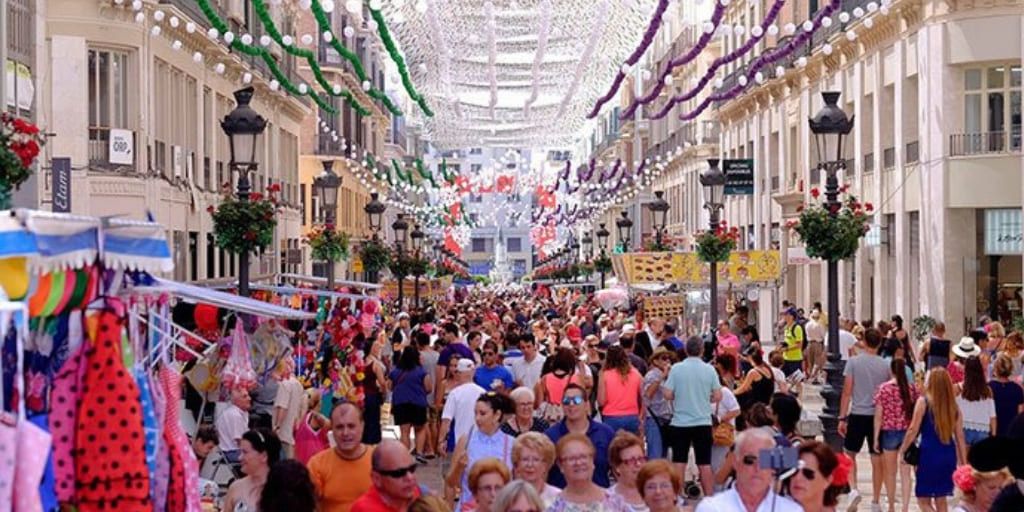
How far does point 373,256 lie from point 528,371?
2496cm

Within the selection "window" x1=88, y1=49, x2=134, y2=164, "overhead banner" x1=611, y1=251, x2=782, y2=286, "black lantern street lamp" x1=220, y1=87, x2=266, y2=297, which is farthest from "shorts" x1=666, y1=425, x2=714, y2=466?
"overhead banner" x1=611, y1=251, x2=782, y2=286

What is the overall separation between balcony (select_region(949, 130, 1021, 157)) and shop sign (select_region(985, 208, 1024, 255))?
3.38 ft

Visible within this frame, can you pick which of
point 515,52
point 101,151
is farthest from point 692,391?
point 515,52

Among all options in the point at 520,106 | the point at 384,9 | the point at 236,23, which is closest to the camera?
the point at 384,9

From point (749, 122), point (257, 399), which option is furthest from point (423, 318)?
point (749, 122)

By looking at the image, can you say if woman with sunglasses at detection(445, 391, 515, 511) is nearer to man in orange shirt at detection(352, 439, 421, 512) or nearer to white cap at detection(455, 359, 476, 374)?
man in orange shirt at detection(352, 439, 421, 512)

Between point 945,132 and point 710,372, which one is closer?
point 710,372

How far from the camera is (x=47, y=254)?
665 centimetres

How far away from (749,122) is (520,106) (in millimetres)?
13946

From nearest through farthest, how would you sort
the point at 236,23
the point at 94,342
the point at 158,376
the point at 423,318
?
the point at 94,342
the point at 158,376
the point at 423,318
the point at 236,23

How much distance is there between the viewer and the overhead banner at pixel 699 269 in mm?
37688

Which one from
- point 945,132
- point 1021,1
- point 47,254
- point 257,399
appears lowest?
point 257,399

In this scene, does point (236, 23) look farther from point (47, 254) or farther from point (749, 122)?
point (47, 254)

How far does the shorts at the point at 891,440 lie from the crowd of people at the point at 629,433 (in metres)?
0.01
